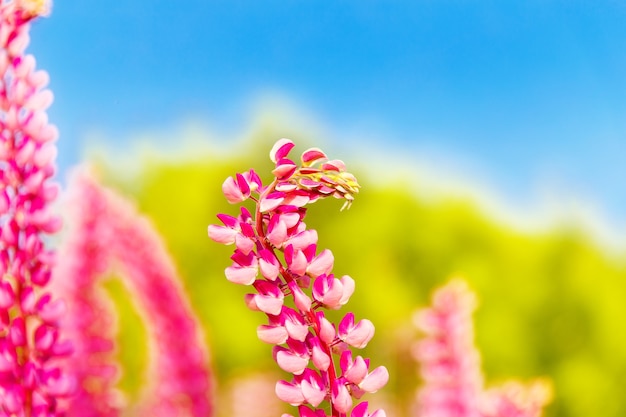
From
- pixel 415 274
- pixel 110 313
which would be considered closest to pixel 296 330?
pixel 110 313

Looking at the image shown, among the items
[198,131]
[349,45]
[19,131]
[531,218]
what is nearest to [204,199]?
[198,131]

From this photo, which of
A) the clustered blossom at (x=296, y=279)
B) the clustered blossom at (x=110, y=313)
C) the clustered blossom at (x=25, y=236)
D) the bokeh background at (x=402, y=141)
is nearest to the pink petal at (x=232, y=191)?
the clustered blossom at (x=296, y=279)

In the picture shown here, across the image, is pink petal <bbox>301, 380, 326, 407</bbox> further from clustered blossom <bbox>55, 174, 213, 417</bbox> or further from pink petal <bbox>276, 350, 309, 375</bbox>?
clustered blossom <bbox>55, 174, 213, 417</bbox>

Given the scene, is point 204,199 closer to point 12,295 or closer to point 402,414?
point 402,414

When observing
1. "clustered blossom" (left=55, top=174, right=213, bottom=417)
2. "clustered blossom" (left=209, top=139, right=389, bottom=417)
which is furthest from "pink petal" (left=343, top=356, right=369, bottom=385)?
"clustered blossom" (left=55, top=174, right=213, bottom=417)

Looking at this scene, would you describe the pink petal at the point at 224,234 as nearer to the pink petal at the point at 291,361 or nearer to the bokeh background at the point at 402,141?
the pink petal at the point at 291,361
